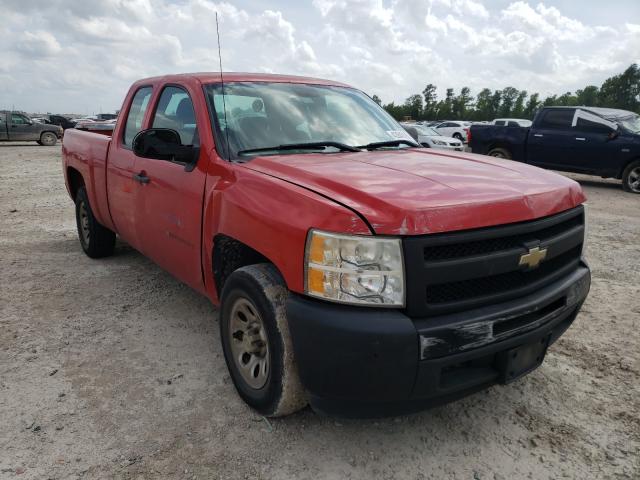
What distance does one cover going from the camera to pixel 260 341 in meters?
2.57

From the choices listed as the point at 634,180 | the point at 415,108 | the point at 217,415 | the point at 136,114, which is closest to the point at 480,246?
the point at 217,415

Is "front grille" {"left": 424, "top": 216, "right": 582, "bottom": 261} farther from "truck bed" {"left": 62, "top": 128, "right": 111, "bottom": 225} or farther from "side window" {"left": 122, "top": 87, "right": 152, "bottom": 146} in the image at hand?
"truck bed" {"left": 62, "top": 128, "right": 111, "bottom": 225}

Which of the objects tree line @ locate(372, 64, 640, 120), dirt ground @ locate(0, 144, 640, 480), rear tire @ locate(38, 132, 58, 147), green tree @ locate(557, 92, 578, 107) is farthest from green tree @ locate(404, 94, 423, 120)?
dirt ground @ locate(0, 144, 640, 480)

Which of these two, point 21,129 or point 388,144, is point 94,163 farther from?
point 21,129

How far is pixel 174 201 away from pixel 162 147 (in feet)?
1.28

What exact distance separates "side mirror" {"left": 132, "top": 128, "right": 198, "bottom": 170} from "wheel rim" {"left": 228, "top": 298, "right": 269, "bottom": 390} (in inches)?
38.7

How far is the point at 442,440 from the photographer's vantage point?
247 cm

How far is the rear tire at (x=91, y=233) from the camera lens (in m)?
5.18

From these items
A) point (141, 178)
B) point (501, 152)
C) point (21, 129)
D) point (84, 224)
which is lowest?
point (84, 224)

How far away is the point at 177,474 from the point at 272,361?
64 cm

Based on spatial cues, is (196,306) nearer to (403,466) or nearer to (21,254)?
(403,466)

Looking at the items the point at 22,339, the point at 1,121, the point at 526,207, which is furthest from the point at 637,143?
the point at 1,121

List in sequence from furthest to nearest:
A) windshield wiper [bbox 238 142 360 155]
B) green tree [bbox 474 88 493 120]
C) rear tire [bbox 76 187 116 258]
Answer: green tree [bbox 474 88 493 120] → rear tire [bbox 76 187 116 258] → windshield wiper [bbox 238 142 360 155]

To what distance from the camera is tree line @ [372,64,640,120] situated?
74625mm
